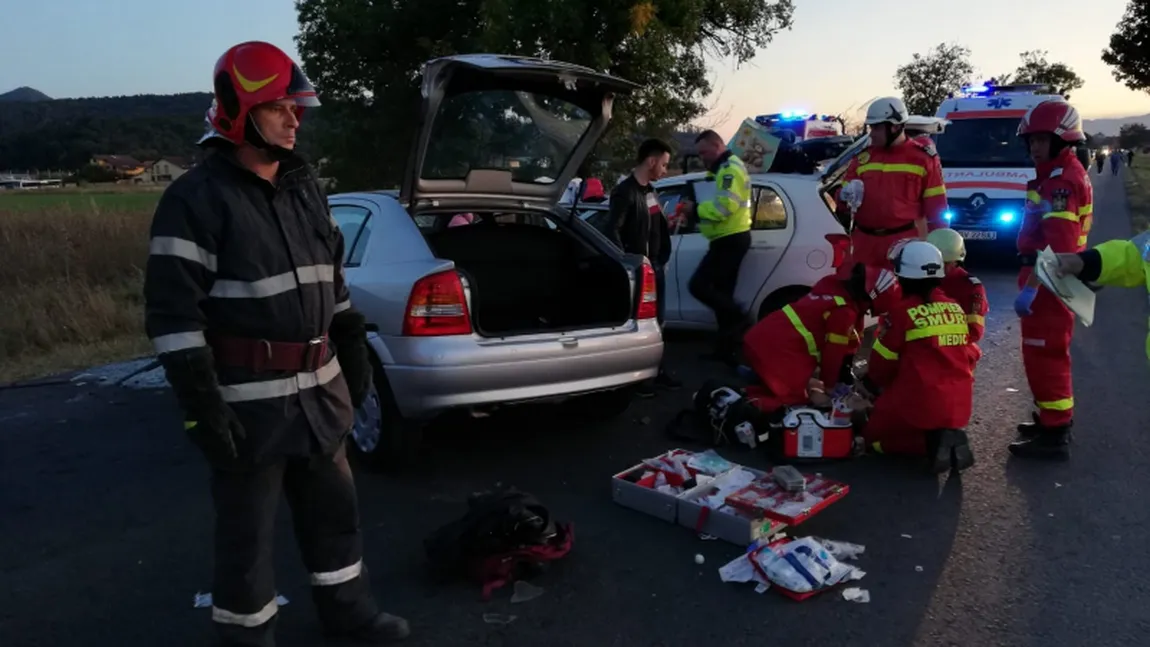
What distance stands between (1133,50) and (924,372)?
26.5m

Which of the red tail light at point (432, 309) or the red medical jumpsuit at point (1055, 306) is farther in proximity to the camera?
the red medical jumpsuit at point (1055, 306)

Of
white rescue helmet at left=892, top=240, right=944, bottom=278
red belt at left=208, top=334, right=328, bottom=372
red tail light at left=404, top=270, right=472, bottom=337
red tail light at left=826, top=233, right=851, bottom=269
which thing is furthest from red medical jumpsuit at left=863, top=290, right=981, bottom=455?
red belt at left=208, top=334, right=328, bottom=372

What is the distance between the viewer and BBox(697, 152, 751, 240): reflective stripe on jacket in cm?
717

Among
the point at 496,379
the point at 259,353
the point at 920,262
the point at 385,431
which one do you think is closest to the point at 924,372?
the point at 920,262

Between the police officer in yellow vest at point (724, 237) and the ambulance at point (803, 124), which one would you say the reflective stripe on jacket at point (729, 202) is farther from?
the ambulance at point (803, 124)

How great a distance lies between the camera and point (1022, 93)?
1351 centimetres

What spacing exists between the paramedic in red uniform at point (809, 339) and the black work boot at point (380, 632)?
2.99 metres

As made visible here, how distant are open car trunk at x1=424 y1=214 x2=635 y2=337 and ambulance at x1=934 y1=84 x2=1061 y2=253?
27.8 ft

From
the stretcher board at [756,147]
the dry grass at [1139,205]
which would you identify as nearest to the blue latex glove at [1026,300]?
the stretcher board at [756,147]

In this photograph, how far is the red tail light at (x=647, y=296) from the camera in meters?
5.21

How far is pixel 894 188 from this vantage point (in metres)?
6.17

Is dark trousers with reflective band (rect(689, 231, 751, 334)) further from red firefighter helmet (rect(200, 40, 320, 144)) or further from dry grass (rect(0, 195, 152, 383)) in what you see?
dry grass (rect(0, 195, 152, 383))

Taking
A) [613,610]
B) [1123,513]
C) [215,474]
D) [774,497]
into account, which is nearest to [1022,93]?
[1123,513]

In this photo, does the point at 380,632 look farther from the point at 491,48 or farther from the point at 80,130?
the point at 80,130
